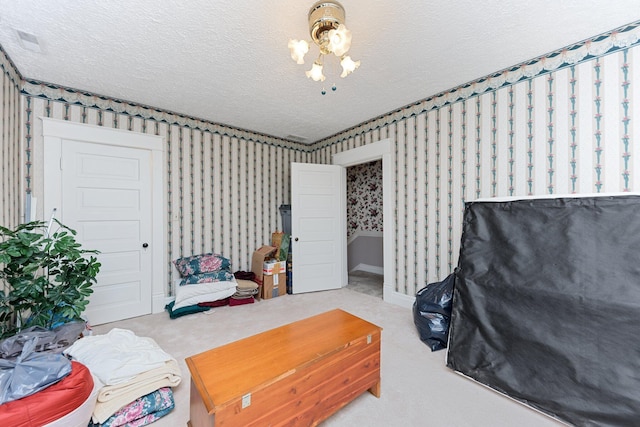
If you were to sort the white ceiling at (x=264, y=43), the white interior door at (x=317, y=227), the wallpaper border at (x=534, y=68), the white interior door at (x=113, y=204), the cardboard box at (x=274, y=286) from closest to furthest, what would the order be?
the white ceiling at (x=264, y=43) → the wallpaper border at (x=534, y=68) → the white interior door at (x=113, y=204) → the cardboard box at (x=274, y=286) → the white interior door at (x=317, y=227)

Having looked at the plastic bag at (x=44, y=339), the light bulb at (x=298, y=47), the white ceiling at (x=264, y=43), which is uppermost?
the white ceiling at (x=264, y=43)

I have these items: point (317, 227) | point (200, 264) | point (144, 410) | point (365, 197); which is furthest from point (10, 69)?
point (365, 197)

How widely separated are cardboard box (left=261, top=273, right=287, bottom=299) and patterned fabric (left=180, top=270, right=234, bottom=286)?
51 cm

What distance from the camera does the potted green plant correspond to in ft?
5.69

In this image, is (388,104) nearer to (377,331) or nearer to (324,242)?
(324,242)

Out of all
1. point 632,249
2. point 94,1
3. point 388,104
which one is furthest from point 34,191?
point 632,249

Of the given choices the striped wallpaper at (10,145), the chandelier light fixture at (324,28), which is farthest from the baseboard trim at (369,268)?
the striped wallpaper at (10,145)

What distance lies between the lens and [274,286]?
150 inches

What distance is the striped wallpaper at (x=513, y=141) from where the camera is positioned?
1954 mm

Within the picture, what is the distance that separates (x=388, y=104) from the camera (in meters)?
3.18

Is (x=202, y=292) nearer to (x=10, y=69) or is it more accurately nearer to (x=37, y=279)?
(x=37, y=279)

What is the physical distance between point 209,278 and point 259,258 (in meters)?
0.78

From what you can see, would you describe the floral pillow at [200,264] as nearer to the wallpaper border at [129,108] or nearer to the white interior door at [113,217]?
the white interior door at [113,217]

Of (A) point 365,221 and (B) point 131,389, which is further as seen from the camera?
(A) point 365,221
